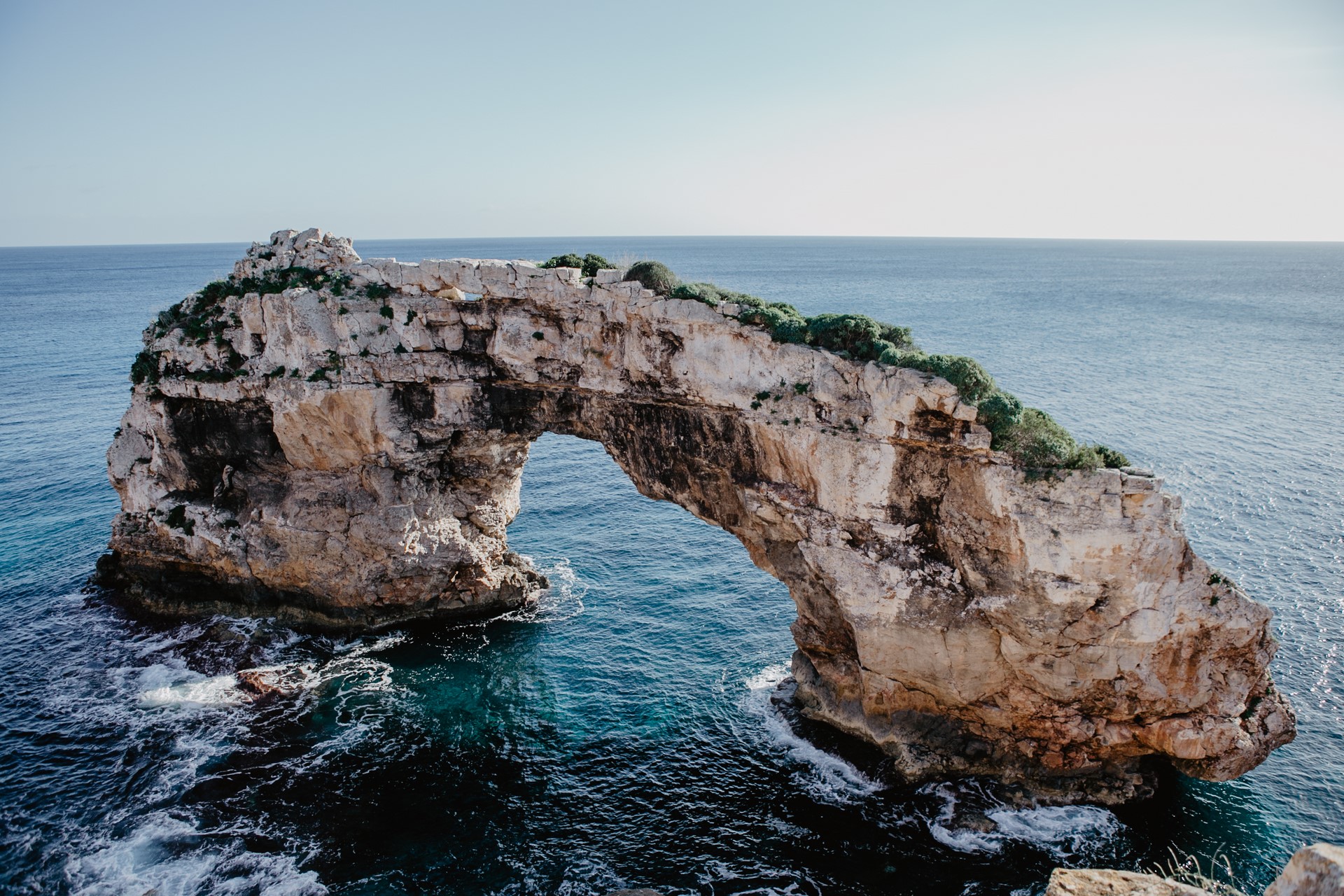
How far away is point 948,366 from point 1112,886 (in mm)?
14643

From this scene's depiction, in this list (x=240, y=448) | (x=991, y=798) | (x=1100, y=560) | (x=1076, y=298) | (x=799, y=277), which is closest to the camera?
(x=1100, y=560)

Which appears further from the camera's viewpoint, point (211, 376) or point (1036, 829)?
point (211, 376)

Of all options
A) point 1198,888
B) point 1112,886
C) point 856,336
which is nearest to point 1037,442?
point 856,336

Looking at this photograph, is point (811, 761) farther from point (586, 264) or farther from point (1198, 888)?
point (586, 264)

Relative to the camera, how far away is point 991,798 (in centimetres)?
2539

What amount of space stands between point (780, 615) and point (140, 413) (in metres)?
30.6

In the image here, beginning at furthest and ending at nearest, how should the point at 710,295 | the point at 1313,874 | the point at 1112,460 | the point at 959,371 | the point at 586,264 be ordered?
the point at 586,264, the point at 710,295, the point at 959,371, the point at 1112,460, the point at 1313,874

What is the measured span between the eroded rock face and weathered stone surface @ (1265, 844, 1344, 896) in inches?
524

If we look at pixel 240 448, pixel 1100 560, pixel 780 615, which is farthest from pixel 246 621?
pixel 1100 560

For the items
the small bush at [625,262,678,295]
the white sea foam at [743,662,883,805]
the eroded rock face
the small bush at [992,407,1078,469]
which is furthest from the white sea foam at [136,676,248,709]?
the small bush at [992,407,1078,469]

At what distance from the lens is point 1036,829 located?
24047 millimetres

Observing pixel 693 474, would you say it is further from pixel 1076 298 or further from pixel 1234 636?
pixel 1076 298

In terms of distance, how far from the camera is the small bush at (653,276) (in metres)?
28.3

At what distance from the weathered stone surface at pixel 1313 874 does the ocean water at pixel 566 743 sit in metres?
14.1
